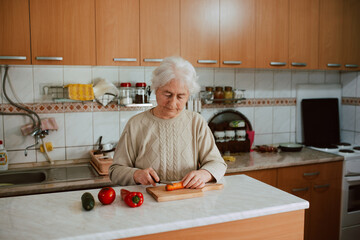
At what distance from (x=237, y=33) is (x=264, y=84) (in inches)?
29.1

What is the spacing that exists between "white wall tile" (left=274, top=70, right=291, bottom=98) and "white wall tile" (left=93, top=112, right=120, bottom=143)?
1.64m

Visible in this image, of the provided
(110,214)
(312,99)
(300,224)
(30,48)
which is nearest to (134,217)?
(110,214)

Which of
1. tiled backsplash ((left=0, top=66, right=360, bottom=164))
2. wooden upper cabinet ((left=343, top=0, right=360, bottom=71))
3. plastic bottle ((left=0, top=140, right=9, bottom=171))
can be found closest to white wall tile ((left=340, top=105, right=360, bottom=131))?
tiled backsplash ((left=0, top=66, right=360, bottom=164))

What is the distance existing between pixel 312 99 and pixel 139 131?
7.69 ft

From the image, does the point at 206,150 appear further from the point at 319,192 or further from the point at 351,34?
the point at 351,34

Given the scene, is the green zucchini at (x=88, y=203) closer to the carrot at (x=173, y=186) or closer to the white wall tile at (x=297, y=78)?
the carrot at (x=173, y=186)

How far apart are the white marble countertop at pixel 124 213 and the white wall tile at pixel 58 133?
1.27 metres

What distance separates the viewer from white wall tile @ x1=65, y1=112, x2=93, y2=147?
269cm

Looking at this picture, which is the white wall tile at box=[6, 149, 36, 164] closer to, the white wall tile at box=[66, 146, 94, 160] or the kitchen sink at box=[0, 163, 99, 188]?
the kitchen sink at box=[0, 163, 99, 188]

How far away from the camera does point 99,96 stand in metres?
2.68

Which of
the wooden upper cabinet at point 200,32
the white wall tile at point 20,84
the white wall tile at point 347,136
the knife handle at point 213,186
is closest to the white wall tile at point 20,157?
the white wall tile at point 20,84

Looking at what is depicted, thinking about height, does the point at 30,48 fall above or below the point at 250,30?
below

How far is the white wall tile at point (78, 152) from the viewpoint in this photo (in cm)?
271

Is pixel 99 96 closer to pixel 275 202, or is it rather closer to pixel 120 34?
pixel 120 34
